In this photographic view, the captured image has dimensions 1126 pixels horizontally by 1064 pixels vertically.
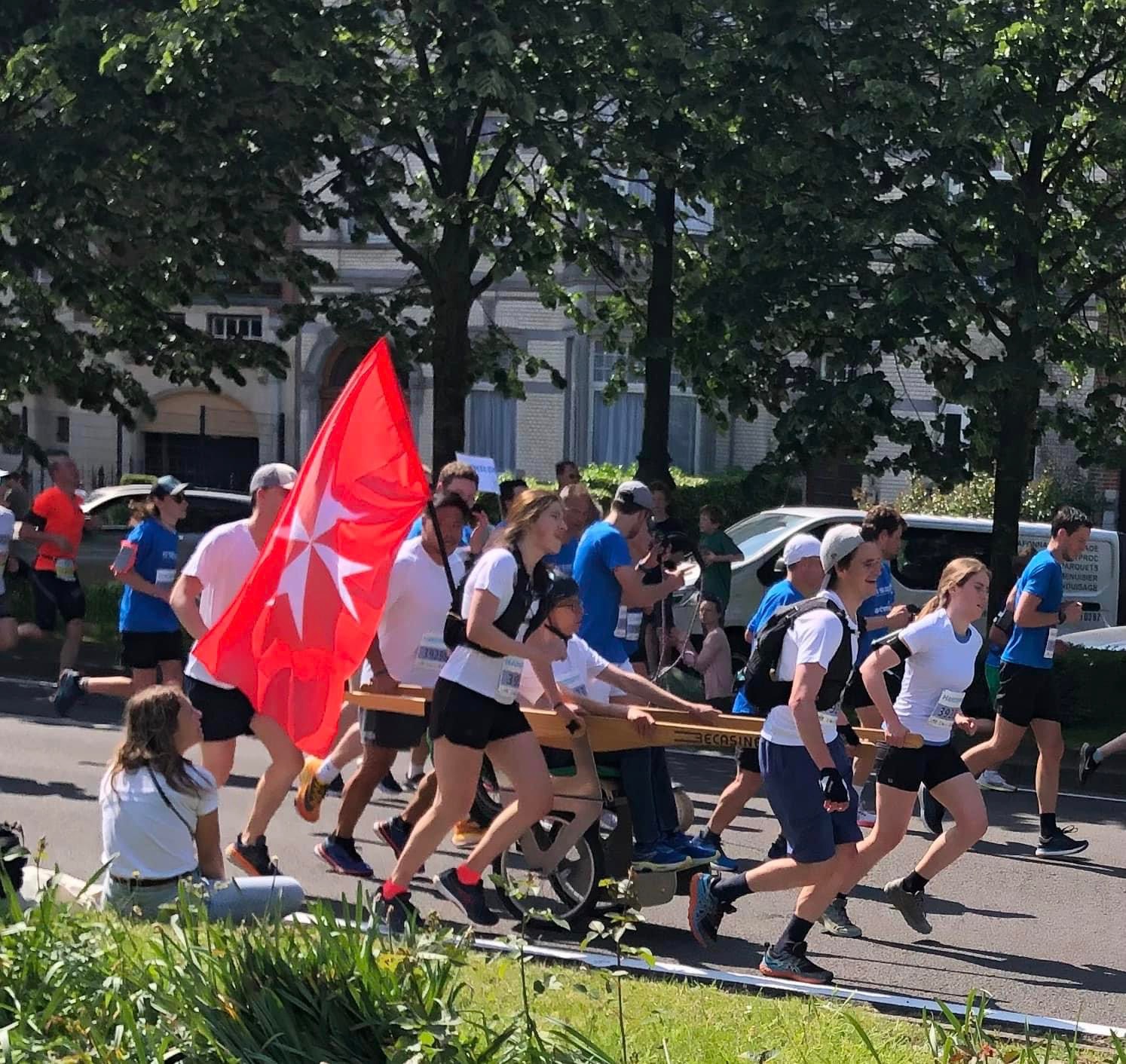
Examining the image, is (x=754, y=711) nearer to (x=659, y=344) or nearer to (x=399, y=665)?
(x=399, y=665)

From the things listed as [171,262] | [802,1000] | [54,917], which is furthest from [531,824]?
[171,262]

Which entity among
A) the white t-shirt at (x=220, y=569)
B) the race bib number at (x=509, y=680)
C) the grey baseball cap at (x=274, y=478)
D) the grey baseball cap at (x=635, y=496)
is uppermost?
the grey baseball cap at (x=274, y=478)

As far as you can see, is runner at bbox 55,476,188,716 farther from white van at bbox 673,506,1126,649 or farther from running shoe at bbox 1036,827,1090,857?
white van at bbox 673,506,1126,649

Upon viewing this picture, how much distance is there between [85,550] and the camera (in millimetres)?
21047

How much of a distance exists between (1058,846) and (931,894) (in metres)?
1.22

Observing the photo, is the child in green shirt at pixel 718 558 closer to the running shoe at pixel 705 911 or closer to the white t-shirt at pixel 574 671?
the white t-shirt at pixel 574 671

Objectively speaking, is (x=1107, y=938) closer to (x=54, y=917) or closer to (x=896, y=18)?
(x=54, y=917)

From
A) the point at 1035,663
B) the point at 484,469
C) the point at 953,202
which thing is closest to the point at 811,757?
the point at 1035,663

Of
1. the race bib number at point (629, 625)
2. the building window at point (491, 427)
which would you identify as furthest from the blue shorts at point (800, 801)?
the building window at point (491, 427)

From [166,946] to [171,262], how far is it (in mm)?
14793

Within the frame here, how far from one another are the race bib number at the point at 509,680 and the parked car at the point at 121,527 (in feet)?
43.0

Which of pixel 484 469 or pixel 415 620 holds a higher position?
pixel 484 469

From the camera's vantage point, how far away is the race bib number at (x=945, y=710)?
8.31 m

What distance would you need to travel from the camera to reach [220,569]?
28.9 feet
